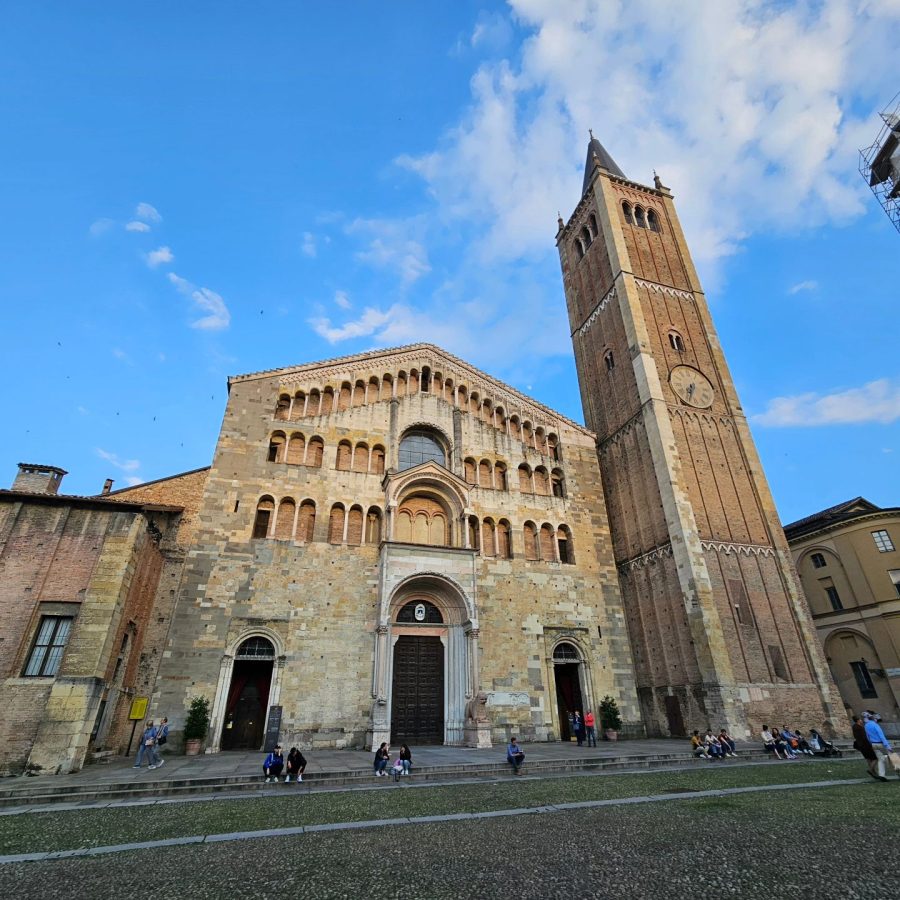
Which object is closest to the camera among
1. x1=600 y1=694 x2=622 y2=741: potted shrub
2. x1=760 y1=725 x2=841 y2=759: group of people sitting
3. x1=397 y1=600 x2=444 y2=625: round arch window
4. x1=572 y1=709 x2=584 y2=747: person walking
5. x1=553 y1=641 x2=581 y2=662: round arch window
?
x1=760 y1=725 x2=841 y2=759: group of people sitting

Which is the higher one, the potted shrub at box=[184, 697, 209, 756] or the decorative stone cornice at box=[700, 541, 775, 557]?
the decorative stone cornice at box=[700, 541, 775, 557]

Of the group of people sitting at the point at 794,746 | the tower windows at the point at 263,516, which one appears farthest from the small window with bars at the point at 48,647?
the group of people sitting at the point at 794,746

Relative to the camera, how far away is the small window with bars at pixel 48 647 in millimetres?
14047

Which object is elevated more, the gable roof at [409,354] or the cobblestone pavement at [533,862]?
the gable roof at [409,354]

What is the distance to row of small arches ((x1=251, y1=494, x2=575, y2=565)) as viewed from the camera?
20.0m

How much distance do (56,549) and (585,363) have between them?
27.3 m

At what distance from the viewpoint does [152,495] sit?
776 inches

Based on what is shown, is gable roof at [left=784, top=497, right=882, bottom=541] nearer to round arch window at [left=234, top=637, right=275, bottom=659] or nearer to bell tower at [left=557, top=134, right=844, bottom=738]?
bell tower at [left=557, top=134, right=844, bottom=738]

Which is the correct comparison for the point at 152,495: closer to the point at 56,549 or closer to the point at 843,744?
the point at 56,549

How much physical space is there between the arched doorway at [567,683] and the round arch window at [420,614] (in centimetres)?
511

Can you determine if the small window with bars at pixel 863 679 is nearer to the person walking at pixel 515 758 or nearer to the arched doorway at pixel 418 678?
the arched doorway at pixel 418 678

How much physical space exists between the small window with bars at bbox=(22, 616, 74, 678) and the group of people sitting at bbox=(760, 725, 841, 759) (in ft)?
69.5

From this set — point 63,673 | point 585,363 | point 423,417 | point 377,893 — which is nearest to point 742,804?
point 377,893

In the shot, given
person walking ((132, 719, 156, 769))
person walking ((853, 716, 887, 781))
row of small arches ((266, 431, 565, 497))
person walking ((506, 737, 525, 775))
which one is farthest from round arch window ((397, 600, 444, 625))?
person walking ((853, 716, 887, 781))
